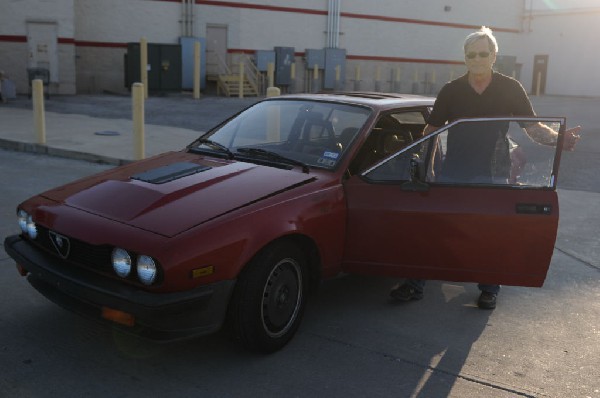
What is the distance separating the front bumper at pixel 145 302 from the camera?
9.73 ft

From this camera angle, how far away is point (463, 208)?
3799 millimetres

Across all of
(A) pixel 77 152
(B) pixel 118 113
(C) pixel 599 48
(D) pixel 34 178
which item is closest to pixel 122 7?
(B) pixel 118 113

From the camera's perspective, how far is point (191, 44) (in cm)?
2469

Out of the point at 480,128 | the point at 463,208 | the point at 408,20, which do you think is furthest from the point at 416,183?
the point at 408,20

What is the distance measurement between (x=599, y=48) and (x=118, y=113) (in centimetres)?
3042

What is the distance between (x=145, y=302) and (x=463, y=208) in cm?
201

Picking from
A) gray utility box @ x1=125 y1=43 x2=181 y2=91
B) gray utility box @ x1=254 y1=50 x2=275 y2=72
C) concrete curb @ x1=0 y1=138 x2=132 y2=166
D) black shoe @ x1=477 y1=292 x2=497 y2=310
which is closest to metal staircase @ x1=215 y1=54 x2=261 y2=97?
gray utility box @ x1=254 y1=50 x2=275 y2=72

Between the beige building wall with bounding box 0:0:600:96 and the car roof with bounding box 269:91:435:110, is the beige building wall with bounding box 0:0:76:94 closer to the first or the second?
the beige building wall with bounding box 0:0:600:96

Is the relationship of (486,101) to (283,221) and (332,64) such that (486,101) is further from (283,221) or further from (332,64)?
(332,64)

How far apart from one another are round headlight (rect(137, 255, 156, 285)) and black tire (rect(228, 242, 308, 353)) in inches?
18.0

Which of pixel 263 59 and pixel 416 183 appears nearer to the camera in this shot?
pixel 416 183

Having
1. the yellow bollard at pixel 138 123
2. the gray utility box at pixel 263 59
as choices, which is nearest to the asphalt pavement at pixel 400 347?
the yellow bollard at pixel 138 123

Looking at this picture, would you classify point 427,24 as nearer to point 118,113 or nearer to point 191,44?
point 191,44

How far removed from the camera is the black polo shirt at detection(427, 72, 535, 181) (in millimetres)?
3943
